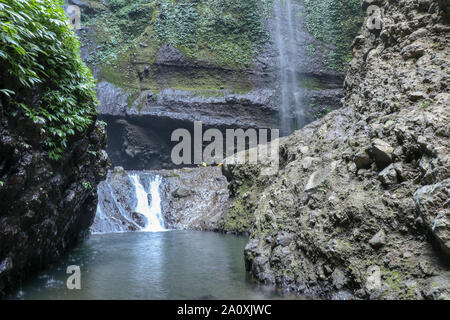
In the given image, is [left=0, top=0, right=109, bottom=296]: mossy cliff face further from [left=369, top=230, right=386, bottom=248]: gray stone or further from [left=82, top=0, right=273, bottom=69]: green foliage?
[left=82, top=0, right=273, bottom=69]: green foliage

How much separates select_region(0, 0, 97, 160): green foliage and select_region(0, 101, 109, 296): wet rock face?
336 mm

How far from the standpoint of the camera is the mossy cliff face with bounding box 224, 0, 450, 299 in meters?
3.79

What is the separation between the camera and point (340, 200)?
16.7ft

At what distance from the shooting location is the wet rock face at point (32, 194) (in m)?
4.21

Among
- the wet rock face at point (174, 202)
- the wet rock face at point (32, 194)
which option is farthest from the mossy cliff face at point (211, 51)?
the wet rock face at point (32, 194)

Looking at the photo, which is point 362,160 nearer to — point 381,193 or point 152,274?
point 381,193

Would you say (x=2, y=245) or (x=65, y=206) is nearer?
(x=2, y=245)

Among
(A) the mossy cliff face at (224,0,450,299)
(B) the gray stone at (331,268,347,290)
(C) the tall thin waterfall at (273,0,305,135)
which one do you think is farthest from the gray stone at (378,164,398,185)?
(C) the tall thin waterfall at (273,0,305,135)

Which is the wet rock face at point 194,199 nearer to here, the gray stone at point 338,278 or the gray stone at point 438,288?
the gray stone at point 338,278

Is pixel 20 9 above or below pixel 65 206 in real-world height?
above

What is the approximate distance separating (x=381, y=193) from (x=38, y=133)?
514 centimetres

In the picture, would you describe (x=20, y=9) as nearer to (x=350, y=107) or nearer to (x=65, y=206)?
(x=65, y=206)
